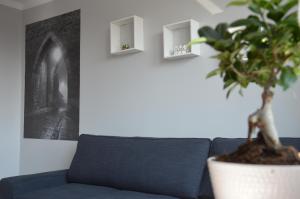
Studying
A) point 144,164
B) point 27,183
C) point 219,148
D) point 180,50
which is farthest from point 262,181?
point 27,183

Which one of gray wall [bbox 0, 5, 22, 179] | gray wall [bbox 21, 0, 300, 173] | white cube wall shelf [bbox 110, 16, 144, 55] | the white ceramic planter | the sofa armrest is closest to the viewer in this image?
the white ceramic planter

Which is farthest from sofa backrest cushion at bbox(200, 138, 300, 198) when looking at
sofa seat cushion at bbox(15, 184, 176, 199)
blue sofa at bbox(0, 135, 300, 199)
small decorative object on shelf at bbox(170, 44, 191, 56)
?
small decorative object on shelf at bbox(170, 44, 191, 56)

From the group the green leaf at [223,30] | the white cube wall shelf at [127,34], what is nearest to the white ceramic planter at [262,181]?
the green leaf at [223,30]

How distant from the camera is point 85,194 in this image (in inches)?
87.0

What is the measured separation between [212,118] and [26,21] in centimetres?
300

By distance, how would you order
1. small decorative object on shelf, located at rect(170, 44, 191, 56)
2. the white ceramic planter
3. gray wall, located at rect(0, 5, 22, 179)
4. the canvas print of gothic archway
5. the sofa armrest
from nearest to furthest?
the white ceramic planter → the sofa armrest → small decorative object on shelf, located at rect(170, 44, 191, 56) → the canvas print of gothic archway → gray wall, located at rect(0, 5, 22, 179)

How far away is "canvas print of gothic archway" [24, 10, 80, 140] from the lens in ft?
11.6

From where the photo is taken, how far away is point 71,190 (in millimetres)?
2340

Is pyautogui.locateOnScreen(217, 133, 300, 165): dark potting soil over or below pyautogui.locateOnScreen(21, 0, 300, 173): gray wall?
below

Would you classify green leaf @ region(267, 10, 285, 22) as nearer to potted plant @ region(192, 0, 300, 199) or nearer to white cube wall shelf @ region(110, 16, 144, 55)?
potted plant @ region(192, 0, 300, 199)

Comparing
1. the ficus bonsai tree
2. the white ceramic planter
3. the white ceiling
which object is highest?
the white ceiling

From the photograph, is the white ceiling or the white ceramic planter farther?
the white ceiling

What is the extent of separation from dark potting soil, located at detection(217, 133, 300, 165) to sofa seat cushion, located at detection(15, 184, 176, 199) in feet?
4.28

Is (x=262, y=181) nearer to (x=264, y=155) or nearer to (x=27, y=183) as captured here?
(x=264, y=155)
